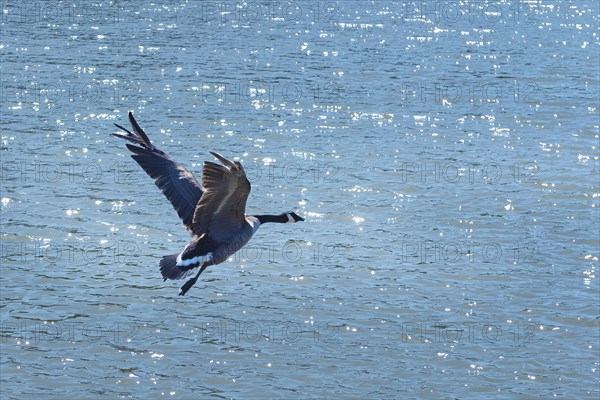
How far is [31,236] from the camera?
28750 millimetres

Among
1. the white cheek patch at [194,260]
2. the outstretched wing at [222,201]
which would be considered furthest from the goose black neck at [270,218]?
the white cheek patch at [194,260]

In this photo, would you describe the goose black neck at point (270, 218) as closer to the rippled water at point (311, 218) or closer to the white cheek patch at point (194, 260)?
the white cheek patch at point (194, 260)

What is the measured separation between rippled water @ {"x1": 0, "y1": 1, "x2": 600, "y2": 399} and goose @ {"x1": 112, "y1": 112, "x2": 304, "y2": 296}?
25.2ft

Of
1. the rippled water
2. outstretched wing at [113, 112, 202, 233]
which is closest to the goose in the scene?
outstretched wing at [113, 112, 202, 233]

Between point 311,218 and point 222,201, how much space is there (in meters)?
16.1

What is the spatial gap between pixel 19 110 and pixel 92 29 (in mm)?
14482

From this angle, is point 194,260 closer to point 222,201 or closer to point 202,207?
point 202,207

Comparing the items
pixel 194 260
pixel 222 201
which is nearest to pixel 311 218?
pixel 194 260

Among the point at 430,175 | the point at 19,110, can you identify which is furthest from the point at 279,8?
the point at 430,175

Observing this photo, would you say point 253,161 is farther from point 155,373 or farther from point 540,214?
point 155,373

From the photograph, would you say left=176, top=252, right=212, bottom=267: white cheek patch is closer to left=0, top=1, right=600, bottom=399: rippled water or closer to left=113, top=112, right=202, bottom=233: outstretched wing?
left=113, top=112, right=202, bottom=233: outstretched wing

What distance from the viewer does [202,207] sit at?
48.0ft

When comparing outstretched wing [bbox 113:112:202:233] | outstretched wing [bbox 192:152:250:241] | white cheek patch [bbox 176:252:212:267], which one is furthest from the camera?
outstretched wing [bbox 113:112:202:233]

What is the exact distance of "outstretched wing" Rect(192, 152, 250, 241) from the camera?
13531 mm
